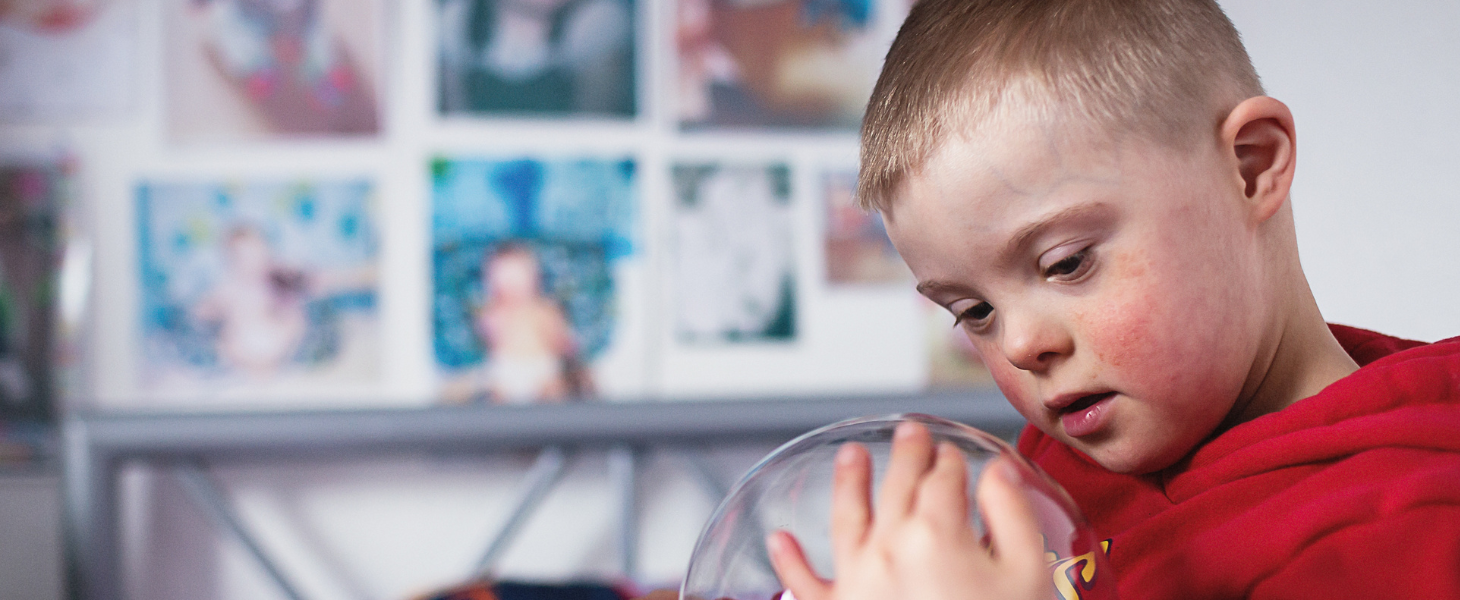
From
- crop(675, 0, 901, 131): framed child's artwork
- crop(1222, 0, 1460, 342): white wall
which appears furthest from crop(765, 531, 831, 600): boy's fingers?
crop(675, 0, 901, 131): framed child's artwork

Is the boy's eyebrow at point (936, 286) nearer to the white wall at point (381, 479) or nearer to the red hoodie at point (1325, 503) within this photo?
the red hoodie at point (1325, 503)

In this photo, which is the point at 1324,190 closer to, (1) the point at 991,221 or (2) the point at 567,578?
(1) the point at 991,221

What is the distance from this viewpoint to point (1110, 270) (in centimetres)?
47

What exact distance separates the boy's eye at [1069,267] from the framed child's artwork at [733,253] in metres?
0.80

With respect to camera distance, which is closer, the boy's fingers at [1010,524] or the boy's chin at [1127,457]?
the boy's fingers at [1010,524]

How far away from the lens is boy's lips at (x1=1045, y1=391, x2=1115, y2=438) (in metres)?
0.50

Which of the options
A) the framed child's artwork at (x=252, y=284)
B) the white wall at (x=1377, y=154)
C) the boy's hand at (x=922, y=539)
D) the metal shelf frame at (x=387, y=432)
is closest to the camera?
the boy's hand at (x=922, y=539)

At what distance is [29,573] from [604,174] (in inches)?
33.4

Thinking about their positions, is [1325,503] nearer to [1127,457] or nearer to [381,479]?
[1127,457]

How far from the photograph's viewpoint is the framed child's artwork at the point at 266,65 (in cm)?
119

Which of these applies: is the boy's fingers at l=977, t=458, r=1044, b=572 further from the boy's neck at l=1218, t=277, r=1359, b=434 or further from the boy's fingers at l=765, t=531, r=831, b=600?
the boy's neck at l=1218, t=277, r=1359, b=434

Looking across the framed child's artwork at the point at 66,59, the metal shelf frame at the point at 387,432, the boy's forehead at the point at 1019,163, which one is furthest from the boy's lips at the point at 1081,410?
the framed child's artwork at the point at 66,59

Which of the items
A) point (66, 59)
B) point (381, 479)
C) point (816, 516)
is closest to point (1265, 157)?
point (816, 516)

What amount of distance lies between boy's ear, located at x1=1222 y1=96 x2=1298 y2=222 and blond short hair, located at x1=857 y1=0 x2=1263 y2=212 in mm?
19
